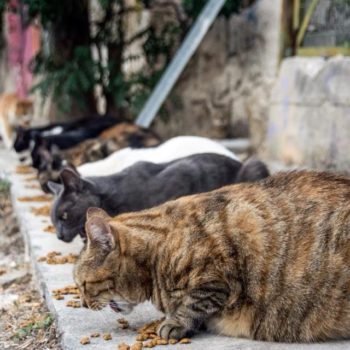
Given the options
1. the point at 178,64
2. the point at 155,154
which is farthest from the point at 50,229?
the point at 178,64

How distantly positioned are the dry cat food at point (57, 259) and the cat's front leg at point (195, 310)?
160 cm

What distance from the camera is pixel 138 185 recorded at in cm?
522

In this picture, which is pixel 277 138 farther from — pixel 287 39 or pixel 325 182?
pixel 325 182

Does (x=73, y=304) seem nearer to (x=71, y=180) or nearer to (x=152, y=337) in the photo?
(x=152, y=337)

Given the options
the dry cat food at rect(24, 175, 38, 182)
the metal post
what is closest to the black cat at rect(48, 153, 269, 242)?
the dry cat food at rect(24, 175, 38, 182)

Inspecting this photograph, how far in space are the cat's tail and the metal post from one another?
2.90m

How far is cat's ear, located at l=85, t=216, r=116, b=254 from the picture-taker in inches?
125

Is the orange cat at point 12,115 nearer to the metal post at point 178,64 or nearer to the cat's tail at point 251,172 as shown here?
the metal post at point 178,64

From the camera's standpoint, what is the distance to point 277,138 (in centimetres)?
714

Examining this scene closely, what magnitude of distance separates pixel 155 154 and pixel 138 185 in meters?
0.91

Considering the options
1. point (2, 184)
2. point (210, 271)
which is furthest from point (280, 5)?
point (210, 271)

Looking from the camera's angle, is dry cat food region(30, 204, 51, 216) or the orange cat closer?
dry cat food region(30, 204, 51, 216)

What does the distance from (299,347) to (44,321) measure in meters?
1.54

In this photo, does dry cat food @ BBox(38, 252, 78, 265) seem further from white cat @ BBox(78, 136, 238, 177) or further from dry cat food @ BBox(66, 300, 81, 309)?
white cat @ BBox(78, 136, 238, 177)
